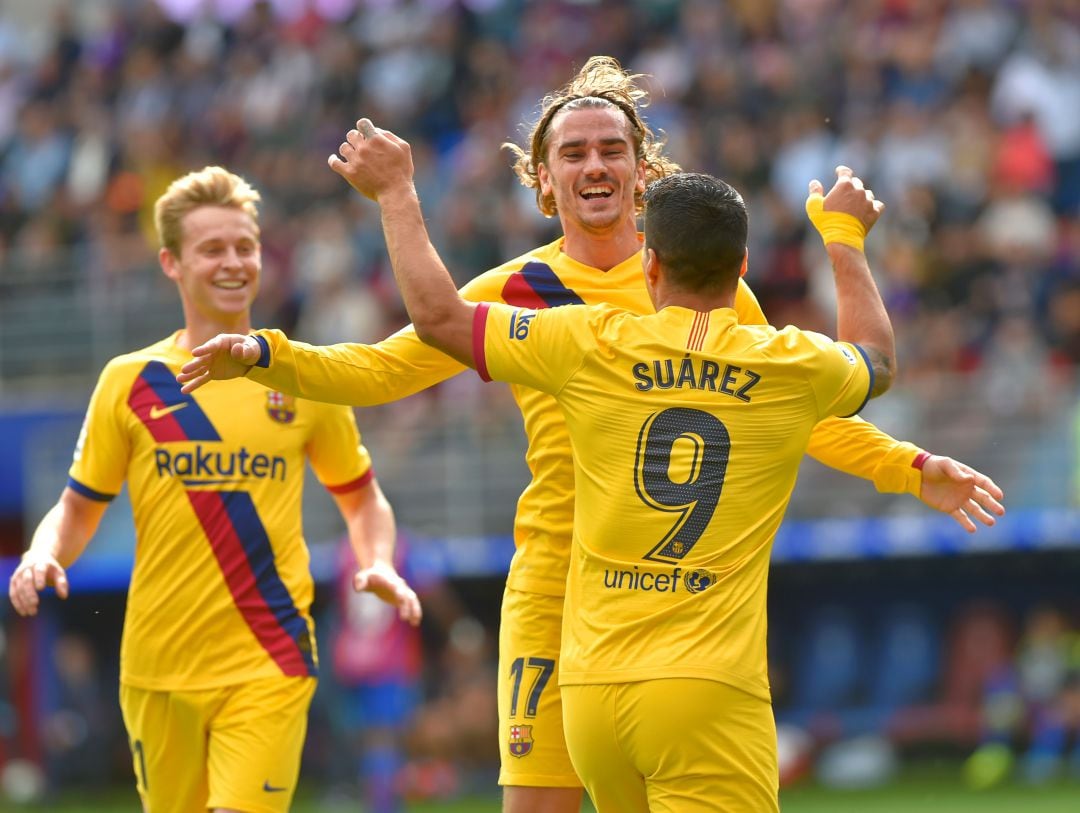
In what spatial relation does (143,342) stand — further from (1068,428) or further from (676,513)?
(676,513)

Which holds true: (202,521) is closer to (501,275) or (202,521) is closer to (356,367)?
(356,367)

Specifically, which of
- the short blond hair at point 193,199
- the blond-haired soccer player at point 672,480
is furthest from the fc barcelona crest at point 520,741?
the short blond hair at point 193,199

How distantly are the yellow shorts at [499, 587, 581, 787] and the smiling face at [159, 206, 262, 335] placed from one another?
1.81 metres

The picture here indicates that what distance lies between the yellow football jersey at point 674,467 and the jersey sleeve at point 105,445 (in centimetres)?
220

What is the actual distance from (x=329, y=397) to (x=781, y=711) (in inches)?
421

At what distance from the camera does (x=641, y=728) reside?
4.95 m

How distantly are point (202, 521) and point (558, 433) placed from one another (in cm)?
158

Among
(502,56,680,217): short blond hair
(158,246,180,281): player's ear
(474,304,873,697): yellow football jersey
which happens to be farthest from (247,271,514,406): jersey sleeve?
(158,246,180,281): player's ear

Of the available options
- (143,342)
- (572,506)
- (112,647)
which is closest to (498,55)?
(143,342)

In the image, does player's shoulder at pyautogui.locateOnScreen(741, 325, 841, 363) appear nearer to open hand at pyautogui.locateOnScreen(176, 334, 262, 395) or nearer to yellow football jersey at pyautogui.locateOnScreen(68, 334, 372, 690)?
open hand at pyautogui.locateOnScreen(176, 334, 262, 395)

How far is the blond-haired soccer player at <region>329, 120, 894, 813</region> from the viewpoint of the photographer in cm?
495

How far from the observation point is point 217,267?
6930mm

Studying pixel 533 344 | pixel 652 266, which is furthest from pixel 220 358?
pixel 652 266

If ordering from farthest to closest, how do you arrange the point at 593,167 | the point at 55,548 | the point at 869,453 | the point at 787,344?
the point at 55,548, the point at 593,167, the point at 869,453, the point at 787,344
